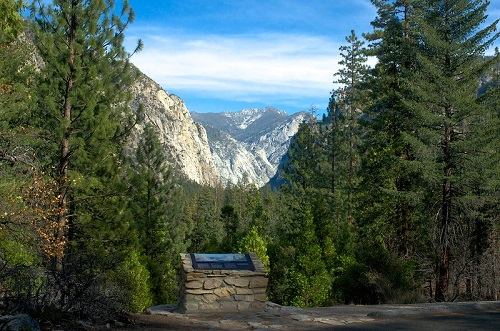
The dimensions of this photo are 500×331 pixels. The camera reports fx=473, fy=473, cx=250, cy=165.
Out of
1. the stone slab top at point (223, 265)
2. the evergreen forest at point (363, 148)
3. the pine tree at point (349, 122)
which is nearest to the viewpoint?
the stone slab top at point (223, 265)

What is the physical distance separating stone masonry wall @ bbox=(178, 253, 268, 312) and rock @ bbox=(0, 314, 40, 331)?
4.39 m

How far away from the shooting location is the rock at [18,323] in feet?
19.2

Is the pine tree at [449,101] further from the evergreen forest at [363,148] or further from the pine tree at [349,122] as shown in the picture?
the pine tree at [349,122]

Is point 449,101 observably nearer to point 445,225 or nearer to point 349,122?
point 445,225

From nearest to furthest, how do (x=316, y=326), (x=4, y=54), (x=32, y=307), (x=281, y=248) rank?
1. (x=32, y=307)
2. (x=316, y=326)
3. (x=4, y=54)
4. (x=281, y=248)

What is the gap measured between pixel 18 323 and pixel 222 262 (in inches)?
211

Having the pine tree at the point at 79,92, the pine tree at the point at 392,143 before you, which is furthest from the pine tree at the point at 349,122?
the pine tree at the point at 79,92

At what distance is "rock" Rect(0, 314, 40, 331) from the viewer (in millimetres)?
5863

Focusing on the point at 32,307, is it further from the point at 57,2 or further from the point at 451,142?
the point at 451,142

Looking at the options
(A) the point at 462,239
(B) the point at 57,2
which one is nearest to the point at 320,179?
(A) the point at 462,239

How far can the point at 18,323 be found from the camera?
5.96m

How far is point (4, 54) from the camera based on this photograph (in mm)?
13320

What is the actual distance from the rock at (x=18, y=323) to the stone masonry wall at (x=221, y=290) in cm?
439

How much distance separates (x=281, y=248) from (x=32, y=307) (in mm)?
25760
